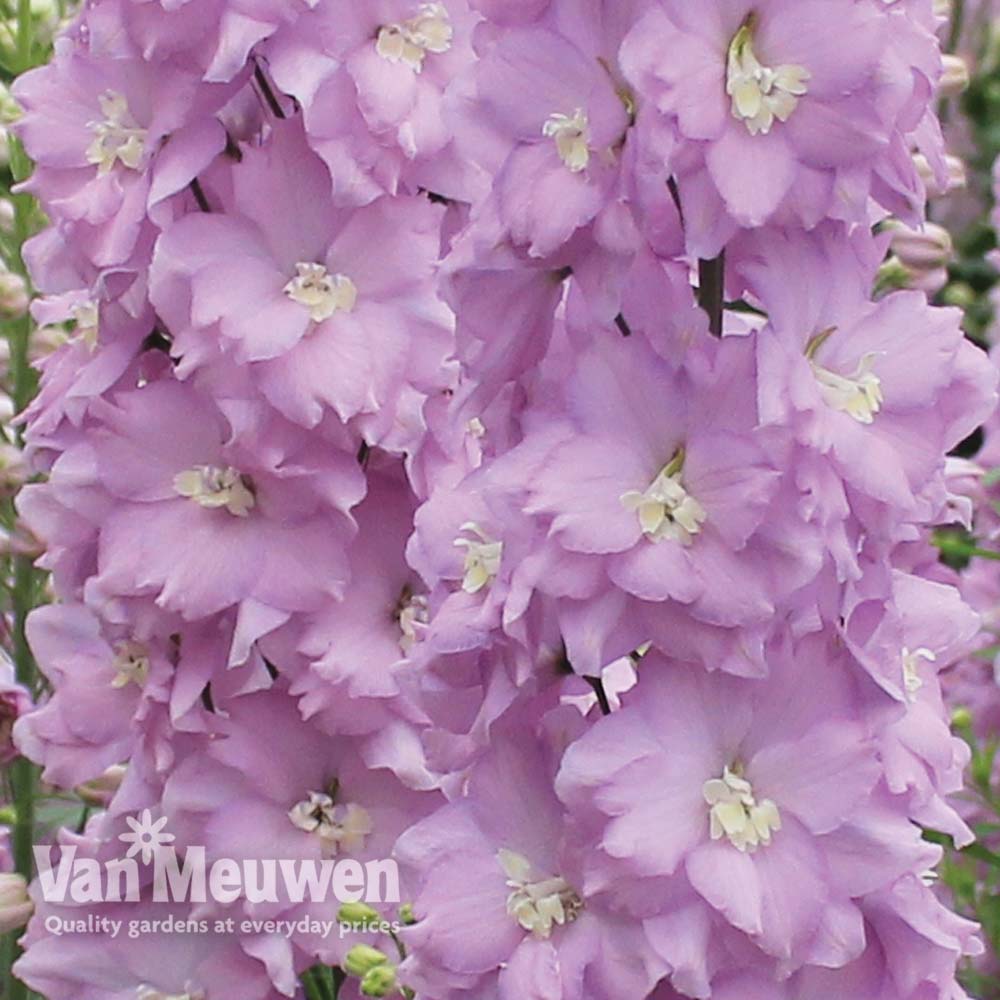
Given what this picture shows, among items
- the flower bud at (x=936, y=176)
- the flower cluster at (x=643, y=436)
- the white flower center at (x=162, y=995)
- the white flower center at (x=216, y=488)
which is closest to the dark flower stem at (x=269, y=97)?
the flower cluster at (x=643, y=436)

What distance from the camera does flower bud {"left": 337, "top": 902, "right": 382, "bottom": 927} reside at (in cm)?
70

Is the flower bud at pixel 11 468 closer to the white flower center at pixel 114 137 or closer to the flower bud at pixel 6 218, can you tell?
the flower bud at pixel 6 218

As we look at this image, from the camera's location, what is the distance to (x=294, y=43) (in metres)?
0.73

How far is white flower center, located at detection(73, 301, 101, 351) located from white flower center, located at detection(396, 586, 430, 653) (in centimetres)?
16

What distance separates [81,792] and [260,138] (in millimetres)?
336

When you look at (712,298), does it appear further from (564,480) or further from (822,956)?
(822,956)

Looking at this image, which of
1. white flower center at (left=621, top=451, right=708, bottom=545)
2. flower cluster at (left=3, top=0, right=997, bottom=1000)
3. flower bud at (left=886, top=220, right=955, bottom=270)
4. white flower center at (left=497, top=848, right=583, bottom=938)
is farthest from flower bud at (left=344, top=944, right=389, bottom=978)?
flower bud at (left=886, top=220, right=955, bottom=270)

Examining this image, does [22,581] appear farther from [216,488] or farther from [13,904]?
[216,488]

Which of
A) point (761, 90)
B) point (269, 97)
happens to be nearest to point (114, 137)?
point (269, 97)

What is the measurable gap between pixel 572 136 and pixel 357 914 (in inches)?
11.4

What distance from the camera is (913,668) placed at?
635 mm

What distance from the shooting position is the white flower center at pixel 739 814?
550 mm

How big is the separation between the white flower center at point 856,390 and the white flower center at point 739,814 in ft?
0.35

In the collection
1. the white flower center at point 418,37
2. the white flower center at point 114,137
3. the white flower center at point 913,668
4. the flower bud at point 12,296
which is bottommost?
the flower bud at point 12,296
